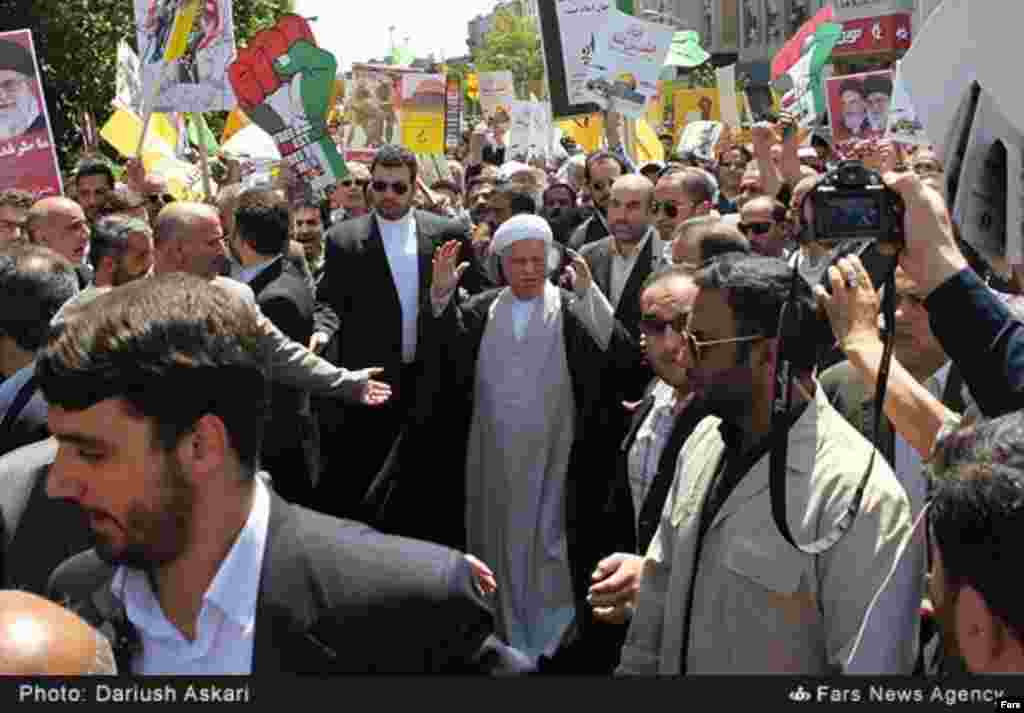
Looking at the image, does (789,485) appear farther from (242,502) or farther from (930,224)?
(242,502)

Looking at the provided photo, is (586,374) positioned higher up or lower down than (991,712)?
lower down

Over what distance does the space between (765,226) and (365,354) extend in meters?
2.12

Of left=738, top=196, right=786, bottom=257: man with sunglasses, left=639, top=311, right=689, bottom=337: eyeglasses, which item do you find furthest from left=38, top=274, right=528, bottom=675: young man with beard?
left=738, top=196, right=786, bottom=257: man with sunglasses

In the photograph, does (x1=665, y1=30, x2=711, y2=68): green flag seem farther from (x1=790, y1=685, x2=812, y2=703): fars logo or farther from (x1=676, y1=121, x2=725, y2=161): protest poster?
(x1=790, y1=685, x2=812, y2=703): fars logo

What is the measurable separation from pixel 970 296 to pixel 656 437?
2240mm

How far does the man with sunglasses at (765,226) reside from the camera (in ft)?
22.4

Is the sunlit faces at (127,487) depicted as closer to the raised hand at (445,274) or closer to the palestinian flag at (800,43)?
the raised hand at (445,274)

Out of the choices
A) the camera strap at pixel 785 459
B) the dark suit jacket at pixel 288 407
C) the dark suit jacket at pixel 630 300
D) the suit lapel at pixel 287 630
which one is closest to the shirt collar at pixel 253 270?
the dark suit jacket at pixel 288 407

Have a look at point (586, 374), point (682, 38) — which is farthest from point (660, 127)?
point (586, 374)

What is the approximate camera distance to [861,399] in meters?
3.96

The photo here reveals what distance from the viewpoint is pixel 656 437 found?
4777 mm

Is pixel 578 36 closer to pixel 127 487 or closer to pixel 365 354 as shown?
pixel 365 354

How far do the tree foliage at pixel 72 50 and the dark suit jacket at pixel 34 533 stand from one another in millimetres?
24045

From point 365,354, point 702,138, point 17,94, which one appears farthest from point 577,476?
point 702,138
